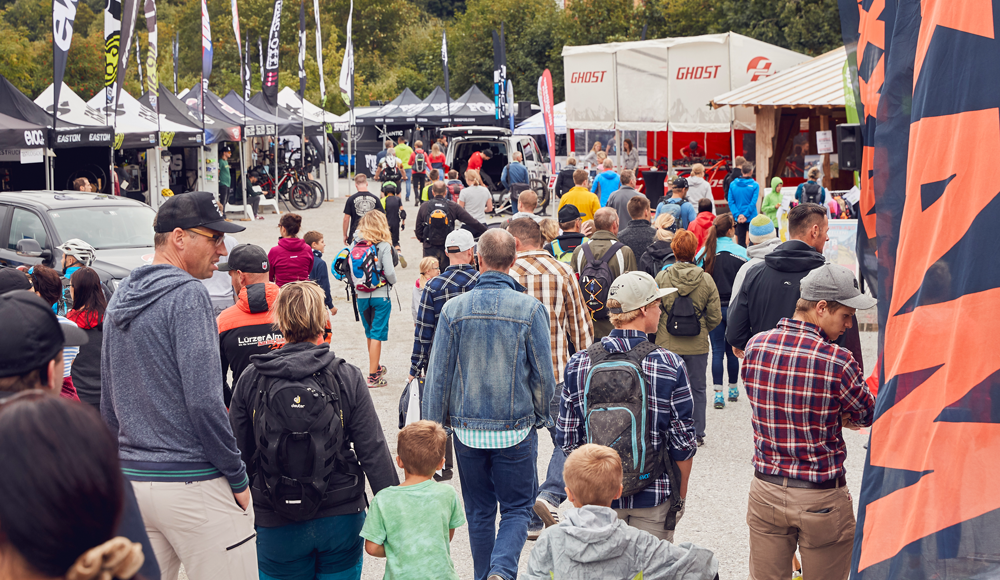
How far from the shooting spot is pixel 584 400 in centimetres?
392

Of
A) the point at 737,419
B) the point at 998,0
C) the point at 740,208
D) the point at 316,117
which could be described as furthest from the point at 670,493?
the point at 316,117

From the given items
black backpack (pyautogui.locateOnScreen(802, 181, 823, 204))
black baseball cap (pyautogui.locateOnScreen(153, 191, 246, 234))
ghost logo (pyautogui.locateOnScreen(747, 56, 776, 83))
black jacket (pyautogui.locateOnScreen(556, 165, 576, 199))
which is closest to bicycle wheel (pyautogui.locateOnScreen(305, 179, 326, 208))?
black jacket (pyautogui.locateOnScreen(556, 165, 576, 199))

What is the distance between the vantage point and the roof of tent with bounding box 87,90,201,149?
61.8 ft

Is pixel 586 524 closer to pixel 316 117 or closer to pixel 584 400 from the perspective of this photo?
pixel 584 400

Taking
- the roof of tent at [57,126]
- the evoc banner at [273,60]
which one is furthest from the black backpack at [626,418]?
the evoc banner at [273,60]

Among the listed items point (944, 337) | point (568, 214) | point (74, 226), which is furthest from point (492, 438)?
point (74, 226)

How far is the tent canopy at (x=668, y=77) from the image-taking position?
2061cm

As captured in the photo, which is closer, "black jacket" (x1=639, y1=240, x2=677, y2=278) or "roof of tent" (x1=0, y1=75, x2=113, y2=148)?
"black jacket" (x1=639, y1=240, x2=677, y2=278)

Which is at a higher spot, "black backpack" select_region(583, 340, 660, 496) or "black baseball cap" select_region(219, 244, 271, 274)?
"black baseball cap" select_region(219, 244, 271, 274)

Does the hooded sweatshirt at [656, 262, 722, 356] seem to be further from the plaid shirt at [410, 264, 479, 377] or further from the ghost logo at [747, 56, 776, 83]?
the ghost logo at [747, 56, 776, 83]

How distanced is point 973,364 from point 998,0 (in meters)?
1.21

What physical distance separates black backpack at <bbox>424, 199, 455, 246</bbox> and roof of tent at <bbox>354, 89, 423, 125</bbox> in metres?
20.7

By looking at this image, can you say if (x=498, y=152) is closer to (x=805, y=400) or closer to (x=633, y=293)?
(x=633, y=293)

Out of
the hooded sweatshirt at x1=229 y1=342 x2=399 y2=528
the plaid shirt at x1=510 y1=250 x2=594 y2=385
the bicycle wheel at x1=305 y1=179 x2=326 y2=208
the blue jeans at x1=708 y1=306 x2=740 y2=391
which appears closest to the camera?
the hooded sweatshirt at x1=229 y1=342 x2=399 y2=528
